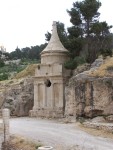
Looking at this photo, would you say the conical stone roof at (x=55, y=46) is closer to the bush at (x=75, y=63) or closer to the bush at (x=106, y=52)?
the bush at (x=75, y=63)

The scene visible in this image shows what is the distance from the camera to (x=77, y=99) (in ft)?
98.0

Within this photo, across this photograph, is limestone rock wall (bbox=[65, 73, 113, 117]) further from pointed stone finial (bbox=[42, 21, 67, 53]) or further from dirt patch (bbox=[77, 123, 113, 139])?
pointed stone finial (bbox=[42, 21, 67, 53])

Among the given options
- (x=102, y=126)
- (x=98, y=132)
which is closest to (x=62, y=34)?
(x=102, y=126)

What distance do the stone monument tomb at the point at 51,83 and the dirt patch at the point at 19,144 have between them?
512 inches

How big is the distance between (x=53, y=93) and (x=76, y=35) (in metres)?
6.21

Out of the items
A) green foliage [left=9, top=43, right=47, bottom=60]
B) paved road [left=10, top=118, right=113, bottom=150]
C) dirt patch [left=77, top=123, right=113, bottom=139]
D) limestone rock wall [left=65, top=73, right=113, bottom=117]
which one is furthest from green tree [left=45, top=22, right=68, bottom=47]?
green foliage [left=9, top=43, right=47, bottom=60]

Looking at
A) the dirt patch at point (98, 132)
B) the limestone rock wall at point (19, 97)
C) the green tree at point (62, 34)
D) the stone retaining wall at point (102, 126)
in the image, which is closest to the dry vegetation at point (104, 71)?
the stone retaining wall at point (102, 126)

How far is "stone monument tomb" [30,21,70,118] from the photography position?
35875mm

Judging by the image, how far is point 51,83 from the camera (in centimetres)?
3666

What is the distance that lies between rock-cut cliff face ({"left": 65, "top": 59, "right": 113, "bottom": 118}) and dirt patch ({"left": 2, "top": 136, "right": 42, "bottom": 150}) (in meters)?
8.02

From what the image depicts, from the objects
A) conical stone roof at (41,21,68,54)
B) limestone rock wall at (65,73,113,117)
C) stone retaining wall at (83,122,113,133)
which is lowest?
stone retaining wall at (83,122,113,133)

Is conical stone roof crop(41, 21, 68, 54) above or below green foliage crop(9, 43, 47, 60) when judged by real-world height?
below

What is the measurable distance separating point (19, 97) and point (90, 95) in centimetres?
1240

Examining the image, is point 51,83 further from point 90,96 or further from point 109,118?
point 109,118
